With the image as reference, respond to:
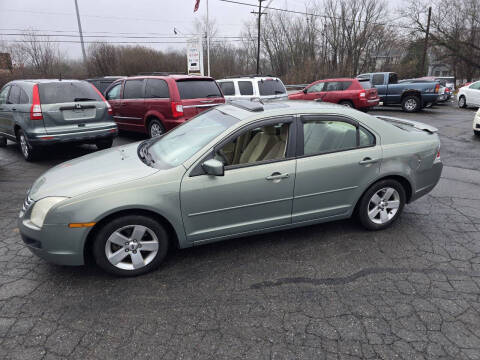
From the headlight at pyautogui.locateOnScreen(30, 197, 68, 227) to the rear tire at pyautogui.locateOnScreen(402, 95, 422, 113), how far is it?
654 inches

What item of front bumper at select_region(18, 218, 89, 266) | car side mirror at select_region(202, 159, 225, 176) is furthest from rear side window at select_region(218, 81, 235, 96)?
front bumper at select_region(18, 218, 89, 266)

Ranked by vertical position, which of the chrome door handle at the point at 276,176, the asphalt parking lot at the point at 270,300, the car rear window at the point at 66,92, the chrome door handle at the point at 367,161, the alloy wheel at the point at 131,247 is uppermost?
the car rear window at the point at 66,92

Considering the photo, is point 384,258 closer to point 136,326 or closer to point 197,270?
point 197,270

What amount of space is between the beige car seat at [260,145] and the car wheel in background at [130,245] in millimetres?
1135

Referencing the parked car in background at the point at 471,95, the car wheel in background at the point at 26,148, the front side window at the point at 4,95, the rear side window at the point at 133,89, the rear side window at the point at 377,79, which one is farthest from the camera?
the rear side window at the point at 377,79

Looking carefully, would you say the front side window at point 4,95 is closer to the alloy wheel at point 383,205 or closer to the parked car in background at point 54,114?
the parked car in background at point 54,114

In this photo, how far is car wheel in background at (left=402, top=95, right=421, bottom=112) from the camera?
622 inches

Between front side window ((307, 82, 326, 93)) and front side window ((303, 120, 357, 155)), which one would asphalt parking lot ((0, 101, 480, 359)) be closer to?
front side window ((303, 120, 357, 155))

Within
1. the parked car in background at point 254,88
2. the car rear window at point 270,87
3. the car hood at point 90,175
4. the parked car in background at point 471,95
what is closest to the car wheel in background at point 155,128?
the parked car in background at point 254,88

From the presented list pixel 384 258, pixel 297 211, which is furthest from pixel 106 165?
pixel 384 258

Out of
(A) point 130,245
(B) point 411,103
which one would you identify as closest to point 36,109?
(A) point 130,245

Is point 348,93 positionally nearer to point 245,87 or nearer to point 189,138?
point 245,87

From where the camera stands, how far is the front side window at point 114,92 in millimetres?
9742

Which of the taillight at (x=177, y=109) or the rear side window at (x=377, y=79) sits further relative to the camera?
the rear side window at (x=377, y=79)
